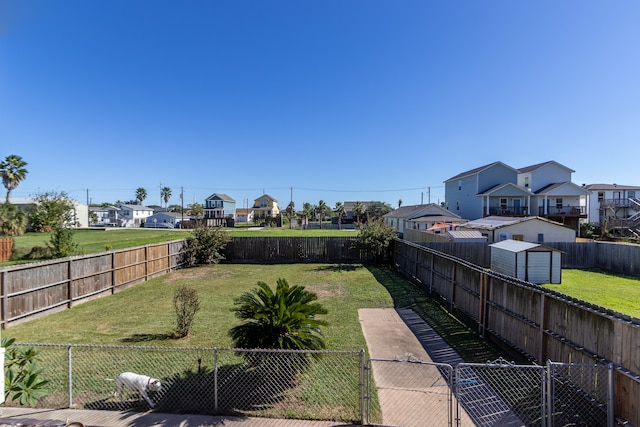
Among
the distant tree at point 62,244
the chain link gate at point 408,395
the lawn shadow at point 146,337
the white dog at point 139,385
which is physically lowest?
the lawn shadow at point 146,337

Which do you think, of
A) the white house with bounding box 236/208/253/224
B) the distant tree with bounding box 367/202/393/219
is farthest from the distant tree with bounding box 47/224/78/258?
the white house with bounding box 236/208/253/224

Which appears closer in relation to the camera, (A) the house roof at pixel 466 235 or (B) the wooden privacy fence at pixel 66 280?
(B) the wooden privacy fence at pixel 66 280

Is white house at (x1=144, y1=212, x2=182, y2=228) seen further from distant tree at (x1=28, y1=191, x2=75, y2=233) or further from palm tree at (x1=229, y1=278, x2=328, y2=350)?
palm tree at (x1=229, y1=278, x2=328, y2=350)

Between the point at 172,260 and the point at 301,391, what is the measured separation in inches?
586

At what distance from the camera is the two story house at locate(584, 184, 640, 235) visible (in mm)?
34219

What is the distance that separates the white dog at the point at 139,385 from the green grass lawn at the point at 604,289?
1239 cm

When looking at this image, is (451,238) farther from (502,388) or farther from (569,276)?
(502,388)

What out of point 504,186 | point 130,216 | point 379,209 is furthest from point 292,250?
point 130,216

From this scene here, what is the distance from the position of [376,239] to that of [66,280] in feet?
47.2

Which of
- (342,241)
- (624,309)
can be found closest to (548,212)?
(342,241)

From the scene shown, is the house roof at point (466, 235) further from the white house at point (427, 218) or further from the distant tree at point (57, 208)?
the distant tree at point (57, 208)

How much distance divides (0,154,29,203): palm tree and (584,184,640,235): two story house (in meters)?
68.8

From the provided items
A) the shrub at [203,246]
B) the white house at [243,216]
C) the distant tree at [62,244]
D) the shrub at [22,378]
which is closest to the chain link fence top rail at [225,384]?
the shrub at [22,378]

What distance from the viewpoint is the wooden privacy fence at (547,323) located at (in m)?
4.12
